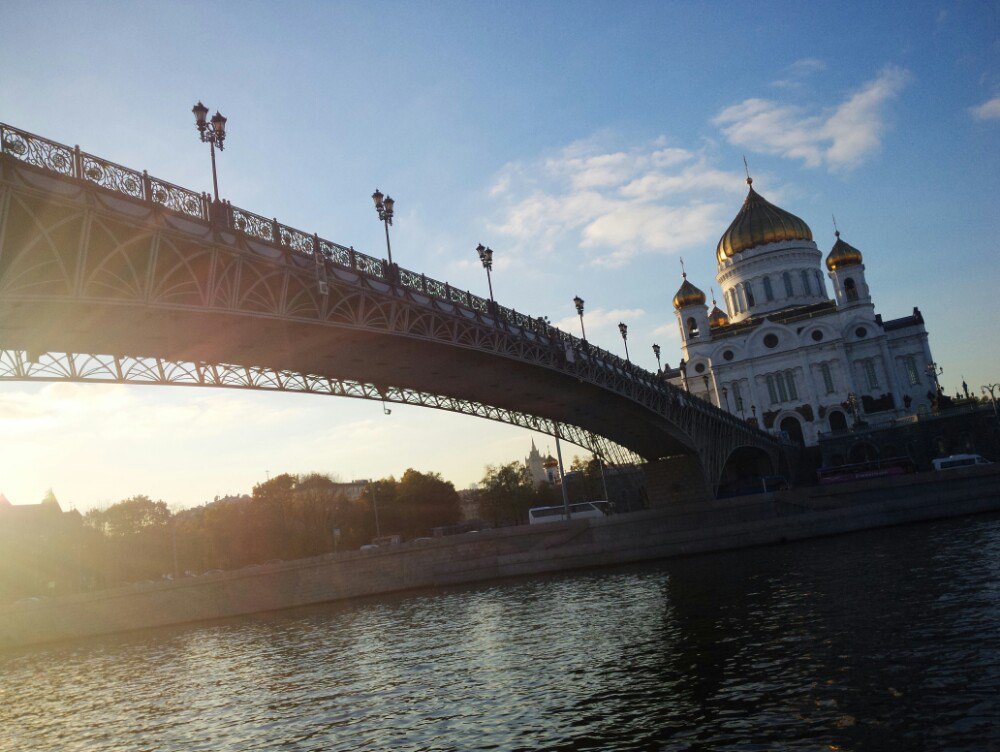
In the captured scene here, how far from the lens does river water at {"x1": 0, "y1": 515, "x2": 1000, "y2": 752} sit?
1074cm

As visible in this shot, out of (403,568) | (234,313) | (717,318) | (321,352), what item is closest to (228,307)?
(234,313)

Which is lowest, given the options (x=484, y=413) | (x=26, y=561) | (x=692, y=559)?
(x=692, y=559)

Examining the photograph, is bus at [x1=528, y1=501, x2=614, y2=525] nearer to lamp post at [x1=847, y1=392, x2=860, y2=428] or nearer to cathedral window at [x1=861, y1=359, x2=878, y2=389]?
lamp post at [x1=847, y1=392, x2=860, y2=428]

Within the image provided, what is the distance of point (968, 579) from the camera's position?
18484mm

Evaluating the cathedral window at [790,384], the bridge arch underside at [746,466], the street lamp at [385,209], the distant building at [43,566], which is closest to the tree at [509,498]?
the bridge arch underside at [746,466]

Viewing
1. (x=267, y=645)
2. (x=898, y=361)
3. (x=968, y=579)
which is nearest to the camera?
(x=968, y=579)

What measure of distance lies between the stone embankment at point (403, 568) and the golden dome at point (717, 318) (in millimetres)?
59333

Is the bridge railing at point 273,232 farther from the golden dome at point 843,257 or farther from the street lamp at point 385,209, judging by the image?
the golden dome at point 843,257

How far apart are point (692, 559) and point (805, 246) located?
210 ft

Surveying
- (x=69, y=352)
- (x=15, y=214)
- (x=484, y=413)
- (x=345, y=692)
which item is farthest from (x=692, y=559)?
(x=15, y=214)

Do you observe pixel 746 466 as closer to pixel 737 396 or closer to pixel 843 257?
pixel 737 396

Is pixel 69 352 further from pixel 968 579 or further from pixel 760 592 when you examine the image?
pixel 968 579

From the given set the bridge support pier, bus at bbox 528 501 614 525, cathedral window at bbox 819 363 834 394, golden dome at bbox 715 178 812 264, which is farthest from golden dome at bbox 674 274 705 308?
bus at bbox 528 501 614 525

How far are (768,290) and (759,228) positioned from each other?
23.4 feet
